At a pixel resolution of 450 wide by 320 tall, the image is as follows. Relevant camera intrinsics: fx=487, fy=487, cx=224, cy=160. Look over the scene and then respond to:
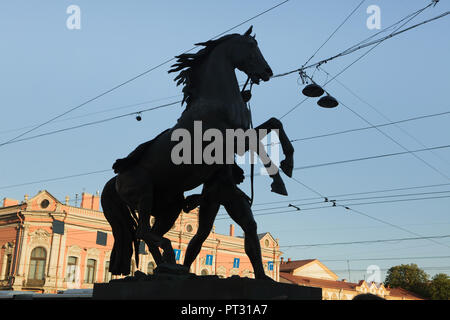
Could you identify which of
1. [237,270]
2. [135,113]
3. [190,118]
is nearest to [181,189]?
[190,118]

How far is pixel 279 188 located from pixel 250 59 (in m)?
1.42

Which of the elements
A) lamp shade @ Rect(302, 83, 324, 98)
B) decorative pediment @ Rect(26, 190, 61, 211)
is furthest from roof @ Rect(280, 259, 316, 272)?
lamp shade @ Rect(302, 83, 324, 98)

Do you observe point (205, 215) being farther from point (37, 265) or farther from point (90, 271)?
point (90, 271)

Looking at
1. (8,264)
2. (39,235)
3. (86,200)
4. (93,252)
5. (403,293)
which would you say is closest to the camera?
(39,235)

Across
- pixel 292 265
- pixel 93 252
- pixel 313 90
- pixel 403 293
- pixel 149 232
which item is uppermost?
pixel 292 265

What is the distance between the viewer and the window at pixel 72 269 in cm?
3219

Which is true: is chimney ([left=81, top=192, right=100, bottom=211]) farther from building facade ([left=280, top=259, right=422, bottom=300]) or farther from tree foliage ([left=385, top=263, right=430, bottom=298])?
tree foliage ([left=385, top=263, right=430, bottom=298])

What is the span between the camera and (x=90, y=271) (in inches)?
1335

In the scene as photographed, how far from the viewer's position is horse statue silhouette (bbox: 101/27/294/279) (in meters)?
4.82

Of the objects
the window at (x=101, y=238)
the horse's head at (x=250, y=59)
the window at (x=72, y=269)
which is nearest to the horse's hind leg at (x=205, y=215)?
the horse's head at (x=250, y=59)

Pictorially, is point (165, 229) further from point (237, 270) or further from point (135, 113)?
point (237, 270)

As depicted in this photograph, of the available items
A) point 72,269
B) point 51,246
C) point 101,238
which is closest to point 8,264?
point 51,246

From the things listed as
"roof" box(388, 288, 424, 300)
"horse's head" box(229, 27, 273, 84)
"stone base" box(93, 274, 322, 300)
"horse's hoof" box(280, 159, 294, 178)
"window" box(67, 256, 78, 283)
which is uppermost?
"roof" box(388, 288, 424, 300)
